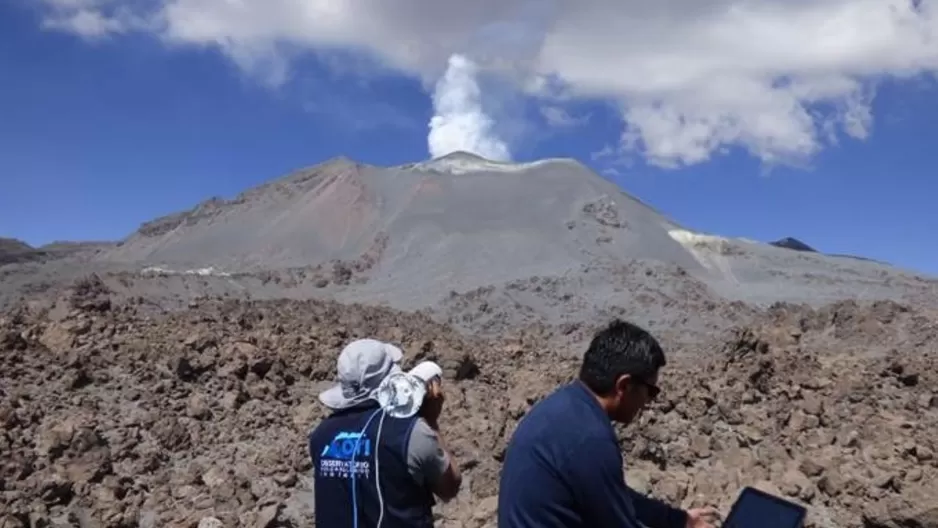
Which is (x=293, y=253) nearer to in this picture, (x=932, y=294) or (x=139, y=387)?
(x=932, y=294)

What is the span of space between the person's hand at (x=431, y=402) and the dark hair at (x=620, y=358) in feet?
1.80

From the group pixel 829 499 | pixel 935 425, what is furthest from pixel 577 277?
pixel 829 499

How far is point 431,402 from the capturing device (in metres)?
2.81

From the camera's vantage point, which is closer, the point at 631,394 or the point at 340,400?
the point at 631,394

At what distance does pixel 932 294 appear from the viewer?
29.7 m

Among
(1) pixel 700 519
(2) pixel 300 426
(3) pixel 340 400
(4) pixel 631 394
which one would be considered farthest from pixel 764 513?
(2) pixel 300 426

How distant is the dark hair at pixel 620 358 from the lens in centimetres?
235

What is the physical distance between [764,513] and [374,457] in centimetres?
103

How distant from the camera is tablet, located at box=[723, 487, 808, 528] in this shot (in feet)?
7.60

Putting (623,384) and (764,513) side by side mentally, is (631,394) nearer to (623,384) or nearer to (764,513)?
(623,384)

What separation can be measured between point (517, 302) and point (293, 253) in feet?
41.0

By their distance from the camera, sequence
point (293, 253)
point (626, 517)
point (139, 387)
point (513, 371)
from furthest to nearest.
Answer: point (293, 253), point (513, 371), point (139, 387), point (626, 517)

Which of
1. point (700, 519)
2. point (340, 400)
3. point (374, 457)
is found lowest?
point (700, 519)

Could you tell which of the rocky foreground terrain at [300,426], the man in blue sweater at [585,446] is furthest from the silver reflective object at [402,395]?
the rocky foreground terrain at [300,426]
